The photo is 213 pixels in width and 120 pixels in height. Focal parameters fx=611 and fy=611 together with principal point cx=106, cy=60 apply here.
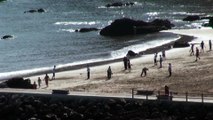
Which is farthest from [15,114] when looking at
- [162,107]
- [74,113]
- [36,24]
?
[36,24]

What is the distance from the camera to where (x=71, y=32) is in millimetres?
92188

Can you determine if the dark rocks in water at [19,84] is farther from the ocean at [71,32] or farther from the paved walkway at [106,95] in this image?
the ocean at [71,32]

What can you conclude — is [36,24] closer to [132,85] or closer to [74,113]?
[132,85]

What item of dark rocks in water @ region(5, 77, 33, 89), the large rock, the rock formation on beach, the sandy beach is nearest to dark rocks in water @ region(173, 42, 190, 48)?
the sandy beach

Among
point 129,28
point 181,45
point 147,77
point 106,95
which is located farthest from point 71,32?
point 106,95

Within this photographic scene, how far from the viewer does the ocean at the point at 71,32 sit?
215ft

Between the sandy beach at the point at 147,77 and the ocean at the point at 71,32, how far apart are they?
7.23 metres

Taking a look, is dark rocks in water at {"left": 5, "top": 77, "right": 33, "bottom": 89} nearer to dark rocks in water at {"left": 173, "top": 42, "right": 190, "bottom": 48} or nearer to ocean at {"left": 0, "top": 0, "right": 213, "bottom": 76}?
ocean at {"left": 0, "top": 0, "right": 213, "bottom": 76}

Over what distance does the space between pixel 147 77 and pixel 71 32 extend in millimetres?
46656

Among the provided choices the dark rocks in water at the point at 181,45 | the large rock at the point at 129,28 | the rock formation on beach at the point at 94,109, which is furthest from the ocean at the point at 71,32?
the rock formation on beach at the point at 94,109

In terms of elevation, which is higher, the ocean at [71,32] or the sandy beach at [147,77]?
the ocean at [71,32]

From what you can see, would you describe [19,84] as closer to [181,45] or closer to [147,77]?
[147,77]

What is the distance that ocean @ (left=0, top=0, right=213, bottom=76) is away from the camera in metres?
65.6

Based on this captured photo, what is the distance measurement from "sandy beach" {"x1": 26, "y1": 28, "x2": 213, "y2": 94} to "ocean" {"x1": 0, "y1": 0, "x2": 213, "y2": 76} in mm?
7234
